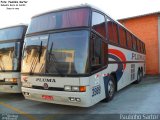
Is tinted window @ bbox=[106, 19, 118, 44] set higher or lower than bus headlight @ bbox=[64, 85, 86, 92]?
higher

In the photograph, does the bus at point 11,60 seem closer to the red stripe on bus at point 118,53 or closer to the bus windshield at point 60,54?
the bus windshield at point 60,54

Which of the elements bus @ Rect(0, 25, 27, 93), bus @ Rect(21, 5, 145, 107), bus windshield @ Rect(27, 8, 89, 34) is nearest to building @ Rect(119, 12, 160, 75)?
bus @ Rect(21, 5, 145, 107)

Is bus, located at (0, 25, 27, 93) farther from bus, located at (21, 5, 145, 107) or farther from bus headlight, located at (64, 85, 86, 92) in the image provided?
bus headlight, located at (64, 85, 86, 92)

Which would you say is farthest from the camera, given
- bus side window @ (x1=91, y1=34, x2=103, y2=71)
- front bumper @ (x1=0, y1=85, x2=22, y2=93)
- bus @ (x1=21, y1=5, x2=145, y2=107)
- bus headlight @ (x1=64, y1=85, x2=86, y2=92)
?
front bumper @ (x1=0, y1=85, x2=22, y2=93)

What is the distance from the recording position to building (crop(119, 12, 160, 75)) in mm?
19031

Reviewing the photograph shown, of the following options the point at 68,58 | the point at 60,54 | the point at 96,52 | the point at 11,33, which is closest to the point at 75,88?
the point at 68,58

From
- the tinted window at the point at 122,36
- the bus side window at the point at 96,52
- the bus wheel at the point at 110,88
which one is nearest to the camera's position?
the bus side window at the point at 96,52

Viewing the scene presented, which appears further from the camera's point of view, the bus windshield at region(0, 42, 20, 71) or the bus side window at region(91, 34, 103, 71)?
the bus windshield at region(0, 42, 20, 71)

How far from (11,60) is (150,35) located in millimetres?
13799

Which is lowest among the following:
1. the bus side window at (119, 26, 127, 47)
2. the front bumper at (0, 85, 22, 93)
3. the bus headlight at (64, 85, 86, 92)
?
the front bumper at (0, 85, 22, 93)

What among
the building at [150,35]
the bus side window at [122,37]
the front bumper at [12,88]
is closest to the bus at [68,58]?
the front bumper at [12,88]

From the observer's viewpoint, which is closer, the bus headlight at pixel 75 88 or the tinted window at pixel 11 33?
the bus headlight at pixel 75 88

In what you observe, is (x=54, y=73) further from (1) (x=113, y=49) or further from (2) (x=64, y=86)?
(1) (x=113, y=49)

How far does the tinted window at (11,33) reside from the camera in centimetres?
889
